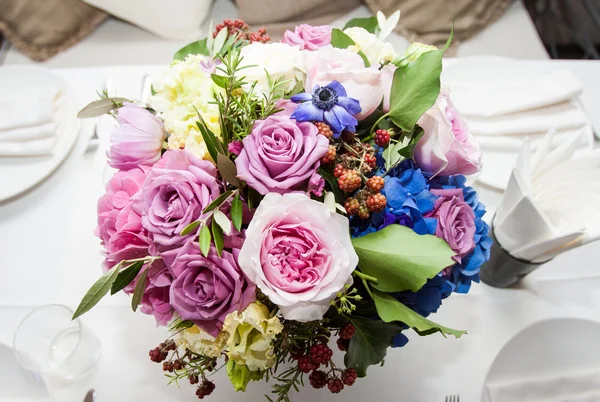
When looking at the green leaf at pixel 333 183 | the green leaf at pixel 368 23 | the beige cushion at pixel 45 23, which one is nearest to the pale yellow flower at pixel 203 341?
the green leaf at pixel 333 183

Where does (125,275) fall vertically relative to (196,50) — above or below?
below

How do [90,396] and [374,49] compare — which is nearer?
[374,49]

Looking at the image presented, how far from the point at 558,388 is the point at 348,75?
0.68 m

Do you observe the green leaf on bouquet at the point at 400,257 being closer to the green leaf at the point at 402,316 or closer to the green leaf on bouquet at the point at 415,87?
the green leaf at the point at 402,316

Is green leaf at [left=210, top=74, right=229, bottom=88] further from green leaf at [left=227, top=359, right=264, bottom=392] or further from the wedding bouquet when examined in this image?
green leaf at [left=227, top=359, right=264, bottom=392]

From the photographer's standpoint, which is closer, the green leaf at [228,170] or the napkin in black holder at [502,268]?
the green leaf at [228,170]

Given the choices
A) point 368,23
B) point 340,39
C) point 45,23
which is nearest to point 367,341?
point 340,39

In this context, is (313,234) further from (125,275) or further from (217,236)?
(125,275)

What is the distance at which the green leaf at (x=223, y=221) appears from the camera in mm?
514

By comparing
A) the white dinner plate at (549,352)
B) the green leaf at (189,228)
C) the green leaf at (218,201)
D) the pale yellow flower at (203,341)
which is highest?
the green leaf at (218,201)

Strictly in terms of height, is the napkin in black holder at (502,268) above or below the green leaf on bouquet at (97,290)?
below

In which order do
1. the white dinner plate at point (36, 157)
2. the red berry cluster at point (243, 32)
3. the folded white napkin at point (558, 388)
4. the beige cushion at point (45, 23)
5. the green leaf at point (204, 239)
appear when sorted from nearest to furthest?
the green leaf at point (204, 239), the red berry cluster at point (243, 32), the folded white napkin at point (558, 388), the white dinner plate at point (36, 157), the beige cushion at point (45, 23)

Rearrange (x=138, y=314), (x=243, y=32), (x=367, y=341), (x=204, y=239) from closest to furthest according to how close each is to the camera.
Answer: (x=204, y=239) → (x=367, y=341) → (x=243, y=32) → (x=138, y=314)

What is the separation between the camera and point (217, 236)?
0.52m
